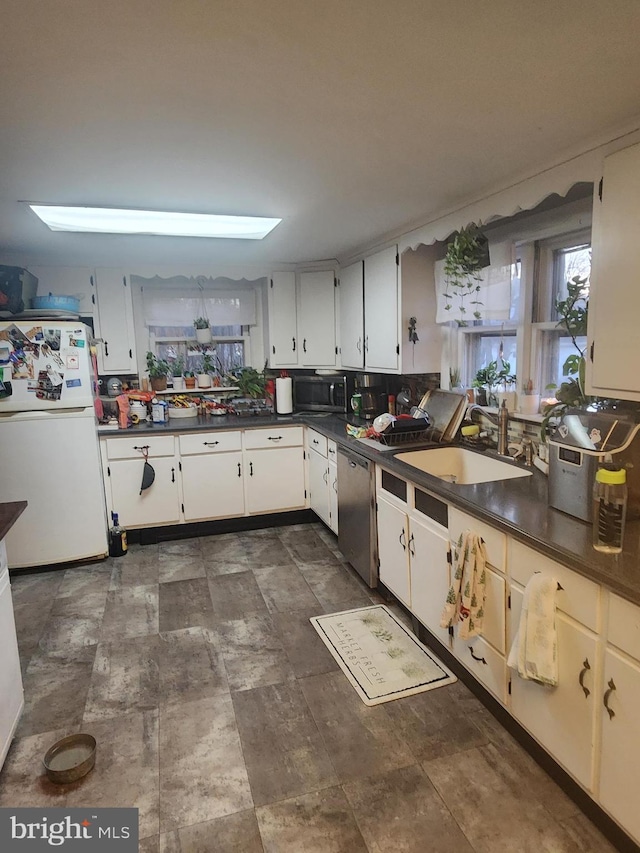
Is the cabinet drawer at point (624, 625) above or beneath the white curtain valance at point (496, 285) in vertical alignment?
beneath

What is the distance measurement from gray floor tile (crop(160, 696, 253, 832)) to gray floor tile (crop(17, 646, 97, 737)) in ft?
1.36

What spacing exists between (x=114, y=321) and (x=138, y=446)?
1055 millimetres

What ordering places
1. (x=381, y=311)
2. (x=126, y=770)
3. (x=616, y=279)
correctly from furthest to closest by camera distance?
(x=381, y=311)
(x=126, y=770)
(x=616, y=279)

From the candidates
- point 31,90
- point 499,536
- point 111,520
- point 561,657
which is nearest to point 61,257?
point 111,520

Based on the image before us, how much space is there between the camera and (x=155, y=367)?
4.43 metres

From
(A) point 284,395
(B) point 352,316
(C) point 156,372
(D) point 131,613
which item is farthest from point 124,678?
(B) point 352,316

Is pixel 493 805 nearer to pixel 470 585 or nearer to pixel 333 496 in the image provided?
pixel 470 585

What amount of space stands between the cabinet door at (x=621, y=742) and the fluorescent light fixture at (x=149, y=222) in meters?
2.57

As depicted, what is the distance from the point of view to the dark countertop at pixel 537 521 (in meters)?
1.45

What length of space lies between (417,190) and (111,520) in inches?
120

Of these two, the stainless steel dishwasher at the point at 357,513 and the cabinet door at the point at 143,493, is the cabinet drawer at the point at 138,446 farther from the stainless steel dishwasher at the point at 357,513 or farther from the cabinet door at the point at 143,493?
the stainless steel dishwasher at the point at 357,513

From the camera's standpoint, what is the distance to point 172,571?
3.53 m

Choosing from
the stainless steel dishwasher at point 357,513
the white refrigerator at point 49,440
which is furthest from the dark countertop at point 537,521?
the white refrigerator at point 49,440

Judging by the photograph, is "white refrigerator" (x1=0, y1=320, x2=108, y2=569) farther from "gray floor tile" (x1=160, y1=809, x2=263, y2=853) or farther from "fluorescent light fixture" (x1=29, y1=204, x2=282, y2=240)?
"gray floor tile" (x1=160, y1=809, x2=263, y2=853)
